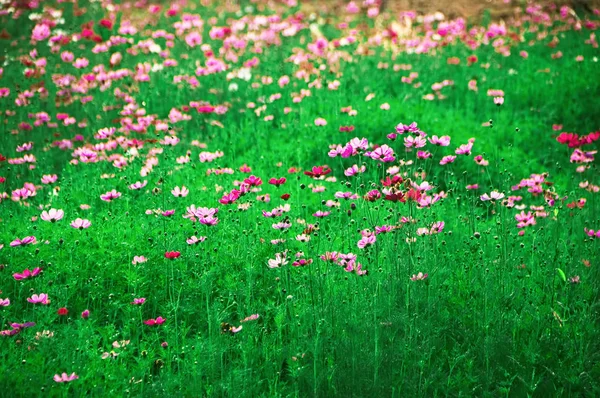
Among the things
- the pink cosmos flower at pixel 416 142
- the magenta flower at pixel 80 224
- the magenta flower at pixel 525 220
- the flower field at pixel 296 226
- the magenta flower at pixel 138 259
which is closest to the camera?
the flower field at pixel 296 226

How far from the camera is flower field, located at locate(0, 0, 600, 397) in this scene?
307 centimetres

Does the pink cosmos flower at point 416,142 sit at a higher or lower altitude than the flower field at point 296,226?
higher

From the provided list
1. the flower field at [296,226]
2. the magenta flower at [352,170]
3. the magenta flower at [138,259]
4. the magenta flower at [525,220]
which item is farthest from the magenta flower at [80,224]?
the magenta flower at [525,220]

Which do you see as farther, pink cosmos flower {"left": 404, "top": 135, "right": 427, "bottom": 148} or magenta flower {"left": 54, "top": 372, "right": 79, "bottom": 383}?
pink cosmos flower {"left": 404, "top": 135, "right": 427, "bottom": 148}

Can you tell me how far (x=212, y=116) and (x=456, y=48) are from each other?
3.71m

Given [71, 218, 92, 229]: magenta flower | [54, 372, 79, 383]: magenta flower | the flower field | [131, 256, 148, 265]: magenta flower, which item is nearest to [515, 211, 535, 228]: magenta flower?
the flower field

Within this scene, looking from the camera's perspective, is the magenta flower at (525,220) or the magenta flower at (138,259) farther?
the magenta flower at (525,220)

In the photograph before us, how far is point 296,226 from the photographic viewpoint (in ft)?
14.1

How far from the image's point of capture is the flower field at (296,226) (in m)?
3.07

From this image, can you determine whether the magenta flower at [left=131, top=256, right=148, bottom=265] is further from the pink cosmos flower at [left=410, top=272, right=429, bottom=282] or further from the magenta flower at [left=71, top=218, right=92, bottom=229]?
the pink cosmos flower at [left=410, top=272, right=429, bottom=282]

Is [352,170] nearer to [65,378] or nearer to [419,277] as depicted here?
[419,277]

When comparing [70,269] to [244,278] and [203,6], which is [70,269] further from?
[203,6]

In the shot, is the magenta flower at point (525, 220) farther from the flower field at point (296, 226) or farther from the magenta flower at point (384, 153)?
the magenta flower at point (384, 153)

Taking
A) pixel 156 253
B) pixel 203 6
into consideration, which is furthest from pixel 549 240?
pixel 203 6
